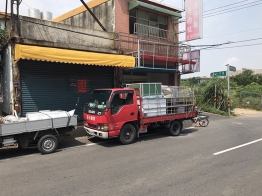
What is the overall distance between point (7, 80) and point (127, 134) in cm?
569

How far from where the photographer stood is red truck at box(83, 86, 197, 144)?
7.69 m

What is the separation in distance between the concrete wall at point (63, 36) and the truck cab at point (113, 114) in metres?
3.30

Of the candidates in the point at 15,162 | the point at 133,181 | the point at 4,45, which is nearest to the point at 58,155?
the point at 15,162

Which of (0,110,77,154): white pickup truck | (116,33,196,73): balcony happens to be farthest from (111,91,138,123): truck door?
(116,33,196,73): balcony

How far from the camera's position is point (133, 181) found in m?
4.75

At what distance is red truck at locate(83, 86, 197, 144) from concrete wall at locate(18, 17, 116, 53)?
318 centimetres

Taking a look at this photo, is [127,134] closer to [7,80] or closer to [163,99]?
[163,99]

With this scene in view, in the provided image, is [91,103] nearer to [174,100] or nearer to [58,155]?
[58,155]

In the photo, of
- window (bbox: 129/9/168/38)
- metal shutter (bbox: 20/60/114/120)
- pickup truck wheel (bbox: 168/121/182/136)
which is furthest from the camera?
window (bbox: 129/9/168/38)

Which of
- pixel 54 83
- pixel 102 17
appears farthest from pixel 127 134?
pixel 102 17

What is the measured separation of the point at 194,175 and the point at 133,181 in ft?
4.59

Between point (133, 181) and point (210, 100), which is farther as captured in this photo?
point (210, 100)

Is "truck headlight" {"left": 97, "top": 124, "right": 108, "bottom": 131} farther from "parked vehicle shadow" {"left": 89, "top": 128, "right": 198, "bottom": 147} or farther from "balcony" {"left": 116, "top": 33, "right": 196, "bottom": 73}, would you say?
"balcony" {"left": 116, "top": 33, "right": 196, "bottom": 73}

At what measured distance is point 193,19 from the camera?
14.4m
